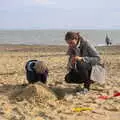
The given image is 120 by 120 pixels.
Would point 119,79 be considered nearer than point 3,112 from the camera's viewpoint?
No

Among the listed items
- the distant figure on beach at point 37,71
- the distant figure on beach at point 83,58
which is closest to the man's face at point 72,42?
the distant figure on beach at point 83,58

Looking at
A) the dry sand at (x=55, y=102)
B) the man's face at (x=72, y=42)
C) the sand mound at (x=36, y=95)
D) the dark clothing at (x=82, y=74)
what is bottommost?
the dry sand at (x=55, y=102)

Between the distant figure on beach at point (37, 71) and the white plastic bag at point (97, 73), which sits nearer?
the white plastic bag at point (97, 73)

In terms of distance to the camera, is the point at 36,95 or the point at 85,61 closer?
the point at 36,95

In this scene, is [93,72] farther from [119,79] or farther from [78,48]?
[119,79]

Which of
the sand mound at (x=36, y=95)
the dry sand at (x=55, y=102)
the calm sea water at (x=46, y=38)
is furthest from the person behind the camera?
the calm sea water at (x=46, y=38)

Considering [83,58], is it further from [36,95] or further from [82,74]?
[36,95]

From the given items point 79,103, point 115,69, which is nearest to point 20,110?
point 79,103

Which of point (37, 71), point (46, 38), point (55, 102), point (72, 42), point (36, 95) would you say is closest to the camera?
point (55, 102)

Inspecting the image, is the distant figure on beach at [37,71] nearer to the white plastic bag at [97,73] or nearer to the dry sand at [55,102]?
the dry sand at [55,102]

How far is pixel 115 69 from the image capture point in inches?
421

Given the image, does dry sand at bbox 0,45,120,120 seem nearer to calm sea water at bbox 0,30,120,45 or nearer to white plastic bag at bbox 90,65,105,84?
white plastic bag at bbox 90,65,105,84

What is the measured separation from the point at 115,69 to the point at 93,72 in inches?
157

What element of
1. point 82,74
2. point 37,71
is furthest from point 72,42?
point 37,71
